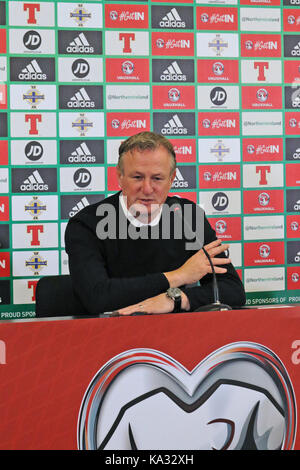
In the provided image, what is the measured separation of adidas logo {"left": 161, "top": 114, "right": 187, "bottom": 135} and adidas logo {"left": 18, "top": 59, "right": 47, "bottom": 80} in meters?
0.88

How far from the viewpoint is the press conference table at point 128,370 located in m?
0.91

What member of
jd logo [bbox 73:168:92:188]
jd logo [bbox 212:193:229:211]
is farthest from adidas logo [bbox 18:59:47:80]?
jd logo [bbox 212:193:229:211]

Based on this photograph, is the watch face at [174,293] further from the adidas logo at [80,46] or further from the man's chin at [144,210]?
the adidas logo at [80,46]

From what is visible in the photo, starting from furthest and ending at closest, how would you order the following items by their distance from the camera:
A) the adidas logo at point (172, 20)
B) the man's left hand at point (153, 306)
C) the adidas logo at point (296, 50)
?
the adidas logo at point (296, 50) → the adidas logo at point (172, 20) → the man's left hand at point (153, 306)

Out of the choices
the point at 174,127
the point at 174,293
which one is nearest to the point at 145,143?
the point at 174,293

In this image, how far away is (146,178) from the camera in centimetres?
165

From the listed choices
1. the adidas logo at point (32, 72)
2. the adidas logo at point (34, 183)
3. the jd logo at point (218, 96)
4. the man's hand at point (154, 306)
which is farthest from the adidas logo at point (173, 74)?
the man's hand at point (154, 306)

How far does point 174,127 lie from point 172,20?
2.38 ft

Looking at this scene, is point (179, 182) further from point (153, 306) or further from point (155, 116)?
point (153, 306)

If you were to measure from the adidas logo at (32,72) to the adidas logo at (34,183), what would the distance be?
61cm

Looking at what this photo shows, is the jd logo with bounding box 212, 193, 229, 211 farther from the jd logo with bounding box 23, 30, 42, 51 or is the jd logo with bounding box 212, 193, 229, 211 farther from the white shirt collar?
the white shirt collar

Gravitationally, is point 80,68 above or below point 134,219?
above

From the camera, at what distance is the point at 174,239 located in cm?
182
